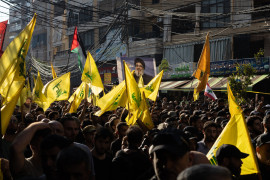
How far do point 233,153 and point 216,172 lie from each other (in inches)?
70.7

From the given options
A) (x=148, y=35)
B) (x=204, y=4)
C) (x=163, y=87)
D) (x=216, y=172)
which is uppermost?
(x=204, y=4)

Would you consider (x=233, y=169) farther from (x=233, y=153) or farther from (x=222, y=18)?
(x=222, y=18)

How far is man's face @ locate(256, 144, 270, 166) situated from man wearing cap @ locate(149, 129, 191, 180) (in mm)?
1856

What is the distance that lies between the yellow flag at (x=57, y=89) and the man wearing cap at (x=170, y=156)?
341 inches

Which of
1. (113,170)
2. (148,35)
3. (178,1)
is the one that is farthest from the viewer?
(148,35)

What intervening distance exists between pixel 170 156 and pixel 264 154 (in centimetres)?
205

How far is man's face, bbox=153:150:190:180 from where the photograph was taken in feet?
7.75

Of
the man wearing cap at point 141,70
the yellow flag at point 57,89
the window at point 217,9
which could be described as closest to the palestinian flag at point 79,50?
A: the yellow flag at point 57,89

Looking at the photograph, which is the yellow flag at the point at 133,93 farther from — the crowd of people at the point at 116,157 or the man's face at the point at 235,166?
the man's face at the point at 235,166

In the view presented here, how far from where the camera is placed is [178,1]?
30.8 meters

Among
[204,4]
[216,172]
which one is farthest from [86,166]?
[204,4]

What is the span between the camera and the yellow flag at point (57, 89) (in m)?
10.8

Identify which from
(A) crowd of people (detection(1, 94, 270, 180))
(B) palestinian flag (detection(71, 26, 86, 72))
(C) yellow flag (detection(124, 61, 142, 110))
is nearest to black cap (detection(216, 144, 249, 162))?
(A) crowd of people (detection(1, 94, 270, 180))

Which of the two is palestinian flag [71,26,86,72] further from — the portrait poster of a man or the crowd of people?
the crowd of people
